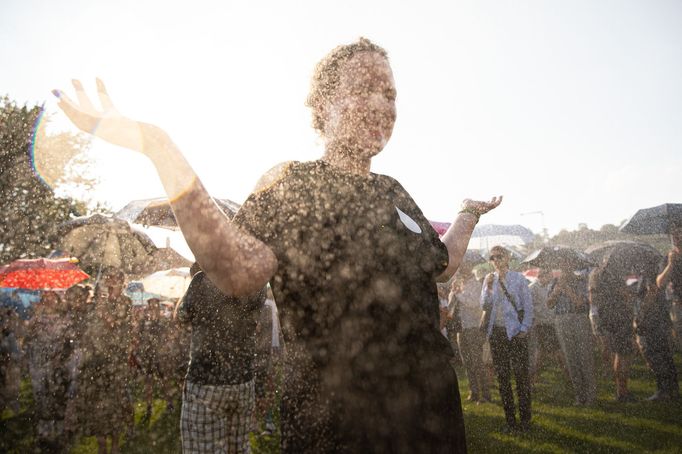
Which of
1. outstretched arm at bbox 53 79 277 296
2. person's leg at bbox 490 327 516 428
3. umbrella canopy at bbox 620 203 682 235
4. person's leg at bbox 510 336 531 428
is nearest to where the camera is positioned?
outstretched arm at bbox 53 79 277 296

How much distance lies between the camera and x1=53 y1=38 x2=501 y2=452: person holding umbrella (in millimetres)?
902

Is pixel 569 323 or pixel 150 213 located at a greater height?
pixel 150 213

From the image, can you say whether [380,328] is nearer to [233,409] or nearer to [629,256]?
[233,409]

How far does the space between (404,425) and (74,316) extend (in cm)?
682

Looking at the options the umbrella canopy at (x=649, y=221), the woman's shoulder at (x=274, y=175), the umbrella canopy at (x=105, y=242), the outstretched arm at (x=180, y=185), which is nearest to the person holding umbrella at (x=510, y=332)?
the woman's shoulder at (x=274, y=175)

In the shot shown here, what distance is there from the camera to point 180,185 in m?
0.88

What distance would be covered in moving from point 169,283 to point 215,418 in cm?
917

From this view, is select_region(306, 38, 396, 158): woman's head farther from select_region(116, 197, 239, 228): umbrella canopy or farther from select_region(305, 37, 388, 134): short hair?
select_region(116, 197, 239, 228): umbrella canopy

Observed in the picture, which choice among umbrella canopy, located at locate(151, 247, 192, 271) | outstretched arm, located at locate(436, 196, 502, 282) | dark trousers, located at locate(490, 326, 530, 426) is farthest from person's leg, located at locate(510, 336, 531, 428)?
umbrella canopy, located at locate(151, 247, 192, 271)

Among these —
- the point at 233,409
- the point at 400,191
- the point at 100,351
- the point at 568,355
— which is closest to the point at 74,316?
the point at 100,351

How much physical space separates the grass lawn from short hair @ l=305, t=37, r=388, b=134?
6.18 metres

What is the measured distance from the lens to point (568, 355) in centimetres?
796

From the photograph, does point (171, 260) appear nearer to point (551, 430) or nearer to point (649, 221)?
point (551, 430)

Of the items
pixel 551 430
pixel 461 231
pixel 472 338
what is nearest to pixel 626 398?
pixel 551 430
